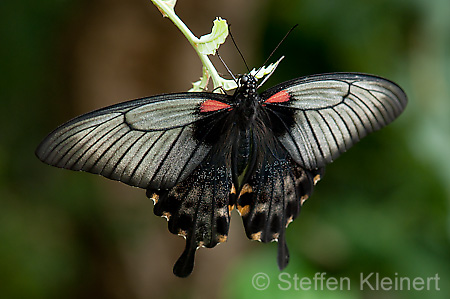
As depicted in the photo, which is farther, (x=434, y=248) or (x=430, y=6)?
(x=434, y=248)

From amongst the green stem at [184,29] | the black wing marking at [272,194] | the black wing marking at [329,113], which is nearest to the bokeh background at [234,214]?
the black wing marking at [272,194]

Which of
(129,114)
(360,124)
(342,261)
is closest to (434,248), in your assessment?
(342,261)

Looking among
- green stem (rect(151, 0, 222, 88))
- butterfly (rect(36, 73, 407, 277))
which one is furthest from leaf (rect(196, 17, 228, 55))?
butterfly (rect(36, 73, 407, 277))

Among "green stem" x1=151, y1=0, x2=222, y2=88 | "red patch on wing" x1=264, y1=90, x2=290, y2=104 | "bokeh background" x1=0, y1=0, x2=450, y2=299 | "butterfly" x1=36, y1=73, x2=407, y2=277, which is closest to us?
"green stem" x1=151, y1=0, x2=222, y2=88

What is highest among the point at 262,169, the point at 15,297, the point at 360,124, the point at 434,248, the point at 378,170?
the point at 378,170

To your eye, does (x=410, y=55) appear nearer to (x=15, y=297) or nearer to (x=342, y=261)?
(x=342, y=261)

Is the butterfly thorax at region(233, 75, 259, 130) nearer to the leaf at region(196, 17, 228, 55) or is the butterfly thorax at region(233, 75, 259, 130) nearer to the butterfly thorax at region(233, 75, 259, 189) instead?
the butterfly thorax at region(233, 75, 259, 189)

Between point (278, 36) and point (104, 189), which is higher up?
point (278, 36)
